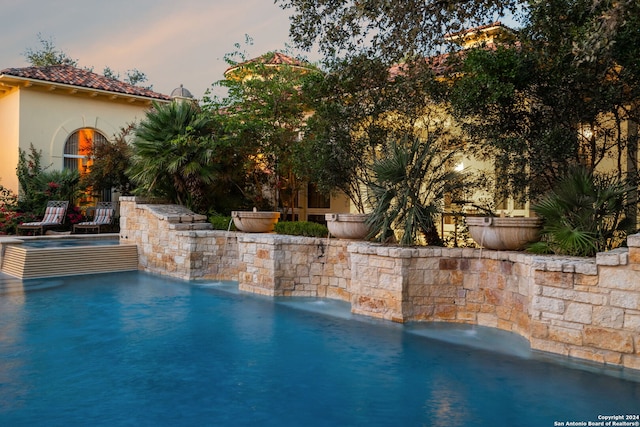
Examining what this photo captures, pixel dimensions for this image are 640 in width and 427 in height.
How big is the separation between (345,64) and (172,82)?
106 ft

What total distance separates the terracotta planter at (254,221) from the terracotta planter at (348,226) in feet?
7.53

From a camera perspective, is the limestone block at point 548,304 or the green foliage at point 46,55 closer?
the limestone block at point 548,304

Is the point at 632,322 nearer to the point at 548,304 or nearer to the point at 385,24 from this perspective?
the point at 548,304

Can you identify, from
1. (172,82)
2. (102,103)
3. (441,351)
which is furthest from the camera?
(172,82)

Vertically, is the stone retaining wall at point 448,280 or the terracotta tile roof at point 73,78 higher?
the terracotta tile roof at point 73,78

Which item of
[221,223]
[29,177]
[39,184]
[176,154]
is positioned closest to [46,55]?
[29,177]

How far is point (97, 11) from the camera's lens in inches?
867

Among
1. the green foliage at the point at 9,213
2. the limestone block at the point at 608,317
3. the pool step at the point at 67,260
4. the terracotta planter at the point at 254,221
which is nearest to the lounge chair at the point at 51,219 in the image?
the green foliage at the point at 9,213

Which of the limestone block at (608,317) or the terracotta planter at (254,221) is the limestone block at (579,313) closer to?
the limestone block at (608,317)

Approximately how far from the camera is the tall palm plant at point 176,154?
13141 mm

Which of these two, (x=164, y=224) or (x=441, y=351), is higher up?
(x=164, y=224)

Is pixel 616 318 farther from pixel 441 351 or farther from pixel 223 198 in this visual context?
pixel 223 198

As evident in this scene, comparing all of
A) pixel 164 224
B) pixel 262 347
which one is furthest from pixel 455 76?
pixel 164 224

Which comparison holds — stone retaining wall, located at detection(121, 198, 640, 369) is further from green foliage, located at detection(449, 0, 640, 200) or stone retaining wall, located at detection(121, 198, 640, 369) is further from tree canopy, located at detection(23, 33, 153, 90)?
tree canopy, located at detection(23, 33, 153, 90)
